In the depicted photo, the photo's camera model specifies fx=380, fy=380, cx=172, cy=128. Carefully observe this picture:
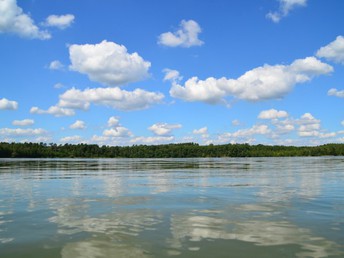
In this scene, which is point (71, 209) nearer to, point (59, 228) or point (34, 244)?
point (59, 228)

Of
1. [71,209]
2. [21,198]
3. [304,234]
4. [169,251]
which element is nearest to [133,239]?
[169,251]

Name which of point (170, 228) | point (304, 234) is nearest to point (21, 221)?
point (170, 228)

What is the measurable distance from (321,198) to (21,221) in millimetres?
16168

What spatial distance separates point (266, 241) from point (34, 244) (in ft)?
23.7

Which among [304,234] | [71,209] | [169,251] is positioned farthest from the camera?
[71,209]

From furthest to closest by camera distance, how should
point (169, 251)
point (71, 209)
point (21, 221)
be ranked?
point (71, 209) < point (21, 221) < point (169, 251)

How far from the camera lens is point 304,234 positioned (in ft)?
42.0

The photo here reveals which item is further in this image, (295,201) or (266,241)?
(295,201)

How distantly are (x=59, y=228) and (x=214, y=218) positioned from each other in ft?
20.5

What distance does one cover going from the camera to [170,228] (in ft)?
45.6

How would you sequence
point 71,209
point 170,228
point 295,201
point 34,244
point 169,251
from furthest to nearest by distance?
1. point 295,201
2. point 71,209
3. point 170,228
4. point 34,244
5. point 169,251

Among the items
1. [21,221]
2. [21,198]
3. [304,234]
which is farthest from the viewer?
[21,198]

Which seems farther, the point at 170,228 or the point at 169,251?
the point at 170,228

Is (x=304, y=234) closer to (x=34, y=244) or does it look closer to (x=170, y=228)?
(x=170, y=228)
